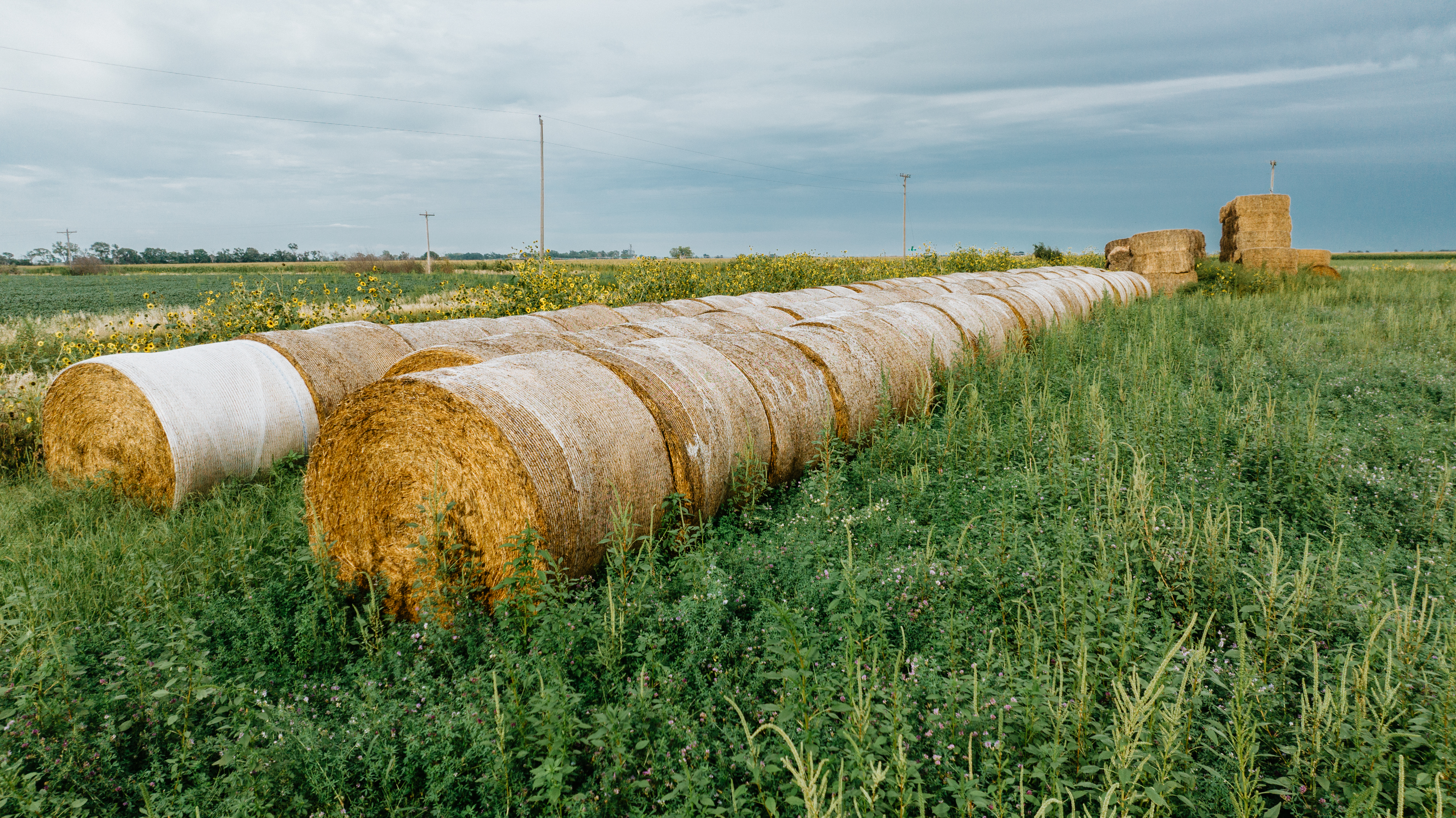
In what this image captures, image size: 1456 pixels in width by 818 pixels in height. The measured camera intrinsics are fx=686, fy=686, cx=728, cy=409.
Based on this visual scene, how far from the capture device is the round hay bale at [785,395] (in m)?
5.33

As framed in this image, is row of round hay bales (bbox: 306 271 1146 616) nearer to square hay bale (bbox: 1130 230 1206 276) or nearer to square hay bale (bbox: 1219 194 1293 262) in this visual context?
square hay bale (bbox: 1130 230 1206 276)

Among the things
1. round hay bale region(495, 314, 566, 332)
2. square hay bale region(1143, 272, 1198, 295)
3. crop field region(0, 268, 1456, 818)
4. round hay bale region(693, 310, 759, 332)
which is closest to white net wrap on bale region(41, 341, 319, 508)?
crop field region(0, 268, 1456, 818)

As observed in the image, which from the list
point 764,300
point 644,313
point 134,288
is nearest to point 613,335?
point 644,313

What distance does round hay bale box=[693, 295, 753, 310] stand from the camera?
33.2ft

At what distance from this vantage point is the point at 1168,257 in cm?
2314

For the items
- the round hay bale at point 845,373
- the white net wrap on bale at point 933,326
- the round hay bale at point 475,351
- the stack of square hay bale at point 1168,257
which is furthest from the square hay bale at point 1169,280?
the round hay bale at point 475,351

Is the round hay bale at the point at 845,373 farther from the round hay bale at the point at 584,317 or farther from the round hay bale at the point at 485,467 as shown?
the round hay bale at the point at 584,317

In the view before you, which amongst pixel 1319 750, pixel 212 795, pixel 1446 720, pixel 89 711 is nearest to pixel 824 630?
pixel 1319 750

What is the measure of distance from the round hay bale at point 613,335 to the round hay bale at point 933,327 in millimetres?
2545

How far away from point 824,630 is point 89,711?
328cm

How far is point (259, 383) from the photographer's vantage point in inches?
239

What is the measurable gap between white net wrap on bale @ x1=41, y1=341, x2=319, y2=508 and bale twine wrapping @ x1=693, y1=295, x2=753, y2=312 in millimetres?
5494

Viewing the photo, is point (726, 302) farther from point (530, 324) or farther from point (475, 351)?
point (475, 351)

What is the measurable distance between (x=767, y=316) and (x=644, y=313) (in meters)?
1.84
